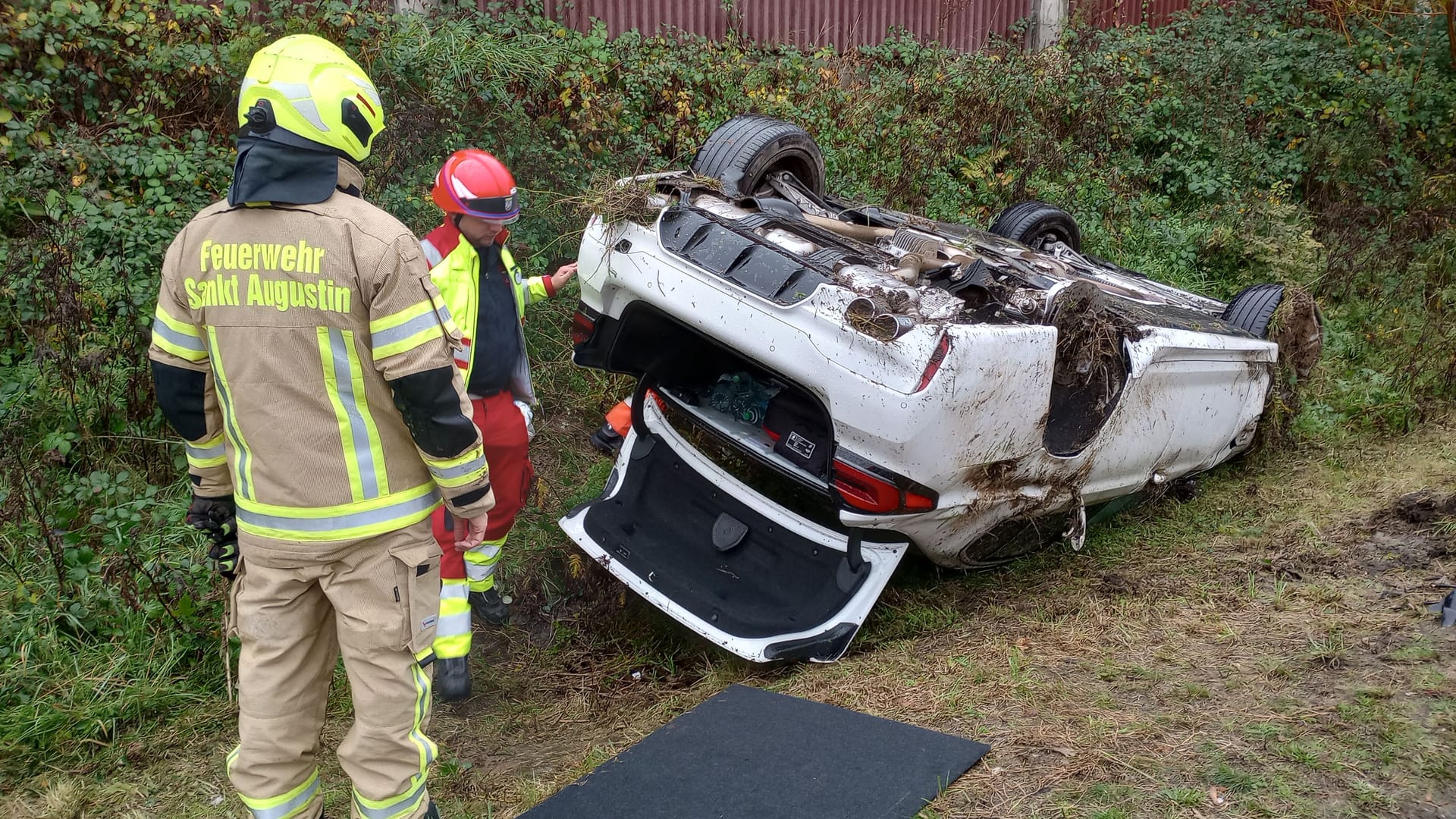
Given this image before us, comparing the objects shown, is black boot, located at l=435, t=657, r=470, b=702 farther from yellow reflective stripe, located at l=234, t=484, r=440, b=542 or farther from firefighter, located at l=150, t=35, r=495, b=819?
yellow reflective stripe, located at l=234, t=484, r=440, b=542

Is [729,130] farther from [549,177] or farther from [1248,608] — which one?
[1248,608]

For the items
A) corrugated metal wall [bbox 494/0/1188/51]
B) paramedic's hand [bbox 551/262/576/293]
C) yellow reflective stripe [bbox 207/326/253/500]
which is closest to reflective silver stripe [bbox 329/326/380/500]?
yellow reflective stripe [bbox 207/326/253/500]

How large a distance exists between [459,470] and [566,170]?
13.2 feet

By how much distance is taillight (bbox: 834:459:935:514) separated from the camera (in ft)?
10.2

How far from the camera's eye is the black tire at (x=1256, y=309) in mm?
4930

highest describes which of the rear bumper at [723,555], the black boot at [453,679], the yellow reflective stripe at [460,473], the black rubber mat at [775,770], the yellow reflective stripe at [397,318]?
the yellow reflective stripe at [397,318]

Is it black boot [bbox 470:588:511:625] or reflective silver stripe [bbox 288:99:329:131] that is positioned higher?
reflective silver stripe [bbox 288:99:329:131]

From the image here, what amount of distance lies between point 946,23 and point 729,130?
580 centimetres

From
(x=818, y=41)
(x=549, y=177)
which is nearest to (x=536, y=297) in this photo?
Answer: (x=549, y=177)

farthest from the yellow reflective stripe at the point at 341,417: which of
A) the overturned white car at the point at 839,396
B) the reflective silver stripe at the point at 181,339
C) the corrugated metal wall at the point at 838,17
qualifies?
the corrugated metal wall at the point at 838,17

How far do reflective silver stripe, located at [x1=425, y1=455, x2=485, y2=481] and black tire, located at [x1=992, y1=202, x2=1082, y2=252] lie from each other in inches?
156

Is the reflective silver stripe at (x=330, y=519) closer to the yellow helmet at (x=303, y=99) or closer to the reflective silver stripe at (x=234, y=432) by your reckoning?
the reflective silver stripe at (x=234, y=432)

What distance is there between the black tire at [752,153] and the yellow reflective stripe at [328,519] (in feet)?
7.84

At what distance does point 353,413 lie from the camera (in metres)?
2.27
